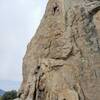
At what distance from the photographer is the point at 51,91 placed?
18.0 m

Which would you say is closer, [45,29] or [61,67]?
[61,67]

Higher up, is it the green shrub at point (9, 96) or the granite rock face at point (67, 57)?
the green shrub at point (9, 96)

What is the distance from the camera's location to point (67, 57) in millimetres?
18438

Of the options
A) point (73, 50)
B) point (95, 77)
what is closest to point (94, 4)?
point (73, 50)

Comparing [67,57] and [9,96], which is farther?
[9,96]

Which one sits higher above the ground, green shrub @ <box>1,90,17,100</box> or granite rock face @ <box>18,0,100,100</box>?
green shrub @ <box>1,90,17,100</box>

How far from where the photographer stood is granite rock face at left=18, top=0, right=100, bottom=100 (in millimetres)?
17688

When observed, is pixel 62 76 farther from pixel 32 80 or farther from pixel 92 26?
pixel 92 26

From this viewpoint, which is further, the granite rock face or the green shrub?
the green shrub

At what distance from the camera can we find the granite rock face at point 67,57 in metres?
17.7

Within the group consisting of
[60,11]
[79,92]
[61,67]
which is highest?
[60,11]

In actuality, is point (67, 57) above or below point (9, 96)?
below

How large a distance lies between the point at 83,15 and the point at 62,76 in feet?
11.6

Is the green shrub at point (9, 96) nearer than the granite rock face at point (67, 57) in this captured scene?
No
